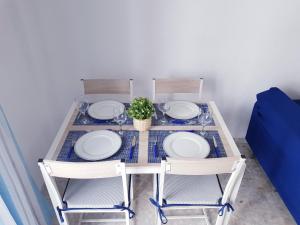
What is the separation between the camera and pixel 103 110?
1611 mm

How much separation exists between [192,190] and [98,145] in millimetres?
585

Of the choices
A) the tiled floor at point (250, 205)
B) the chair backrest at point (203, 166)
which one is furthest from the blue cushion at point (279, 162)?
the chair backrest at point (203, 166)

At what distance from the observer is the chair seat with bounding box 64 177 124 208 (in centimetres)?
127

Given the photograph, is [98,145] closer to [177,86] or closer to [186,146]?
[186,146]

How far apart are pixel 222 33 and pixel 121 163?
4.37 feet

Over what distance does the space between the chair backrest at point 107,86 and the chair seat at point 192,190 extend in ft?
2.39

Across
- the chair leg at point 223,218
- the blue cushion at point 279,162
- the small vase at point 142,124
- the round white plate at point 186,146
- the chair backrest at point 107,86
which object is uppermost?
the chair backrest at point 107,86

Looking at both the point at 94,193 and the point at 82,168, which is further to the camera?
the point at 94,193

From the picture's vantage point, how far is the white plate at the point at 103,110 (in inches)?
60.7

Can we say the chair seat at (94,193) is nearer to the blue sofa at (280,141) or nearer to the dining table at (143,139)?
the dining table at (143,139)

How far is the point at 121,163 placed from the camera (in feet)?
3.47

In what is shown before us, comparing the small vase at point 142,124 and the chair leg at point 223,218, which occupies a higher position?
the small vase at point 142,124

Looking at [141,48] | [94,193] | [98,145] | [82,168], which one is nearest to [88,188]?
[94,193]

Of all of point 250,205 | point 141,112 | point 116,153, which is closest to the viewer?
point 116,153
